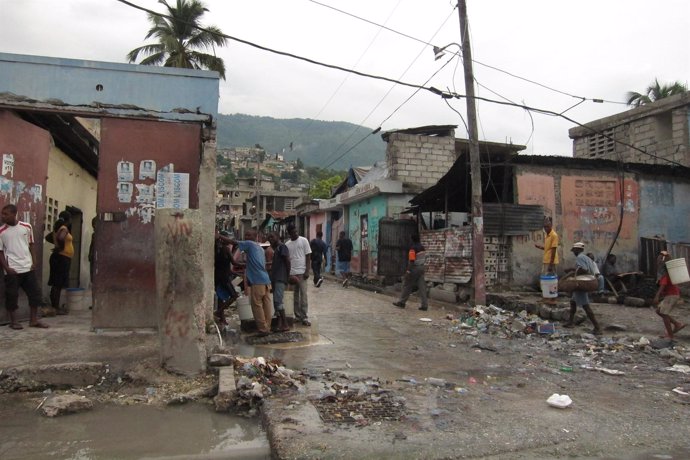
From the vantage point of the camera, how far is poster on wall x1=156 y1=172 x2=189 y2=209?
724cm

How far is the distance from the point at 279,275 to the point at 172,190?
206 cm

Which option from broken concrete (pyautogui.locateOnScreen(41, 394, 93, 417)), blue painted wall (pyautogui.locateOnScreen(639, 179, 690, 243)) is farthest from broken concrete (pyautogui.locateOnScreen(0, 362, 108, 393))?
blue painted wall (pyautogui.locateOnScreen(639, 179, 690, 243))

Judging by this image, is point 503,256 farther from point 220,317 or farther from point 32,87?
point 32,87

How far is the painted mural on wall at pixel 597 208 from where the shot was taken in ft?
44.7

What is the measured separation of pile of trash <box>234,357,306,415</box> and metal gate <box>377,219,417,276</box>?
1121 centimetres

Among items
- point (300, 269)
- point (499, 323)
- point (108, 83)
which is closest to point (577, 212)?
point (499, 323)

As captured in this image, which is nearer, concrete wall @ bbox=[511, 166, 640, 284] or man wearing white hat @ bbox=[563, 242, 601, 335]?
man wearing white hat @ bbox=[563, 242, 601, 335]

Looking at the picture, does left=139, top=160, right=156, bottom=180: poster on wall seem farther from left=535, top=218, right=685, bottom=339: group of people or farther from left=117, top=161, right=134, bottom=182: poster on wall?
left=535, top=218, right=685, bottom=339: group of people

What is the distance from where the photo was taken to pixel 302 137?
139m

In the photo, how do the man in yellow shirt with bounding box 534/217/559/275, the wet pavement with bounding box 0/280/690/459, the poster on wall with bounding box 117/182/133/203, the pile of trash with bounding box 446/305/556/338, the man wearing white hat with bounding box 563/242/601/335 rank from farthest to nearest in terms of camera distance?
1. the man in yellow shirt with bounding box 534/217/559/275
2. the pile of trash with bounding box 446/305/556/338
3. the man wearing white hat with bounding box 563/242/601/335
4. the poster on wall with bounding box 117/182/133/203
5. the wet pavement with bounding box 0/280/690/459

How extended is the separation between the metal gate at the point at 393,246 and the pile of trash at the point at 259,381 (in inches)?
441

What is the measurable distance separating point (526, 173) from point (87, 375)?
11.1 m

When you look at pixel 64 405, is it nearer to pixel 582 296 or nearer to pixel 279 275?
pixel 279 275

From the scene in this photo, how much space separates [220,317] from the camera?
838cm
